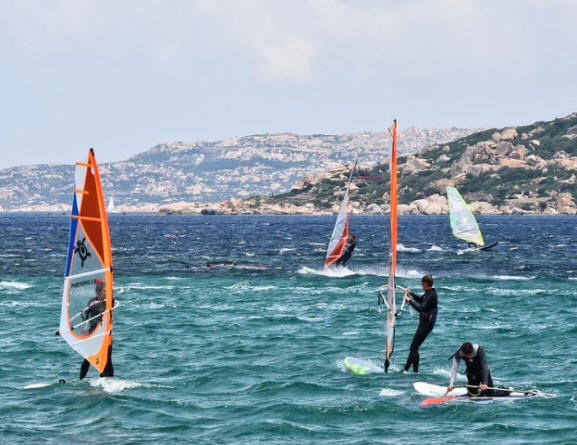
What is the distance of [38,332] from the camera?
3200 centimetres

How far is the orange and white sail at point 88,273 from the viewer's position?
67.8 ft

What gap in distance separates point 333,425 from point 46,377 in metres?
9.00

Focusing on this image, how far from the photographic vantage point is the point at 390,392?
72.2 feet

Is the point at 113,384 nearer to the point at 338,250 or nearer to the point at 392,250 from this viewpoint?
the point at 392,250

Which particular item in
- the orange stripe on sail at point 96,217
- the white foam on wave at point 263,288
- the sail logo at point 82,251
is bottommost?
the white foam on wave at point 263,288

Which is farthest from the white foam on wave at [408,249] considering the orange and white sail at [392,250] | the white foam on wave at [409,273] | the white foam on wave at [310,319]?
the orange and white sail at [392,250]

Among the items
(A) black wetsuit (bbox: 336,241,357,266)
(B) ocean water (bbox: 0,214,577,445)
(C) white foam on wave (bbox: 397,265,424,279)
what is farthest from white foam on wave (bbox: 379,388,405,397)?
(C) white foam on wave (bbox: 397,265,424,279)

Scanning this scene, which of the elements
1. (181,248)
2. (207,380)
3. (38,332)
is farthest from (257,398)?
(181,248)

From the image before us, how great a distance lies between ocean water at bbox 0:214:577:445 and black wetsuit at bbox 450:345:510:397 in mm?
359

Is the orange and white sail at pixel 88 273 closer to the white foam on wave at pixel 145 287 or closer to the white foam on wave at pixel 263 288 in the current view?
the white foam on wave at pixel 263 288

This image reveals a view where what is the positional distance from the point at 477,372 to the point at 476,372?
26mm

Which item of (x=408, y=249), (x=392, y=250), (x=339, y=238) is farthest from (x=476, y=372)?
(x=408, y=249)

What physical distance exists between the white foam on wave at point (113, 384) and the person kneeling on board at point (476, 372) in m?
8.10

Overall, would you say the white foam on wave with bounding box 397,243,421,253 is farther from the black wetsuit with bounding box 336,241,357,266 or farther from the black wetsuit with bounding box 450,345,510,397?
the black wetsuit with bounding box 450,345,510,397
